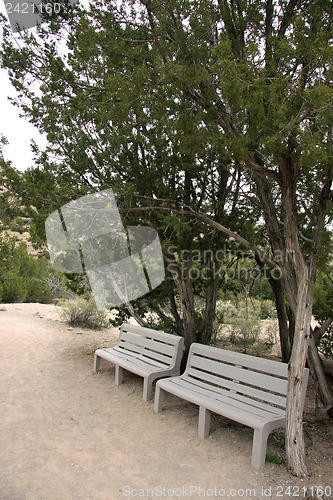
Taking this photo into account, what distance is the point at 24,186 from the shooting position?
15.6ft

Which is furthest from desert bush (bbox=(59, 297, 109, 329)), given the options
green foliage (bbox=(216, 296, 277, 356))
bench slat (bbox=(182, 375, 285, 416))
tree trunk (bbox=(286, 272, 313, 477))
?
tree trunk (bbox=(286, 272, 313, 477))

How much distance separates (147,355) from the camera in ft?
16.9

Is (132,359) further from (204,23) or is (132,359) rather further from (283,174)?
(204,23)

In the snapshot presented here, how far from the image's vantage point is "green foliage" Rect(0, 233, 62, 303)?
13.1 meters

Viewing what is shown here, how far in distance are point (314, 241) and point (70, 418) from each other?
3.07 metres

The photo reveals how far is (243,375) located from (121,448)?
1340 mm

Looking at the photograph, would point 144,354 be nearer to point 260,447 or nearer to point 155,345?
point 155,345

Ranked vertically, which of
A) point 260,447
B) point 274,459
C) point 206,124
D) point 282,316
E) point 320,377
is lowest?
point 274,459

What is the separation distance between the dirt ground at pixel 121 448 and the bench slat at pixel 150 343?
55 centimetres

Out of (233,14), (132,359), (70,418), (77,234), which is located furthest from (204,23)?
(70,418)

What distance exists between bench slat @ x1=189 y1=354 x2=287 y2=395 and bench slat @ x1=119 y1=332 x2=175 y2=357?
392 mm

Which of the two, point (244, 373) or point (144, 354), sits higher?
point (244, 373)

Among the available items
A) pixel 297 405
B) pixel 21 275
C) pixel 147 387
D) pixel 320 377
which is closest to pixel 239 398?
pixel 297 405

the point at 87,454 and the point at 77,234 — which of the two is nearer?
the point at 87,454
